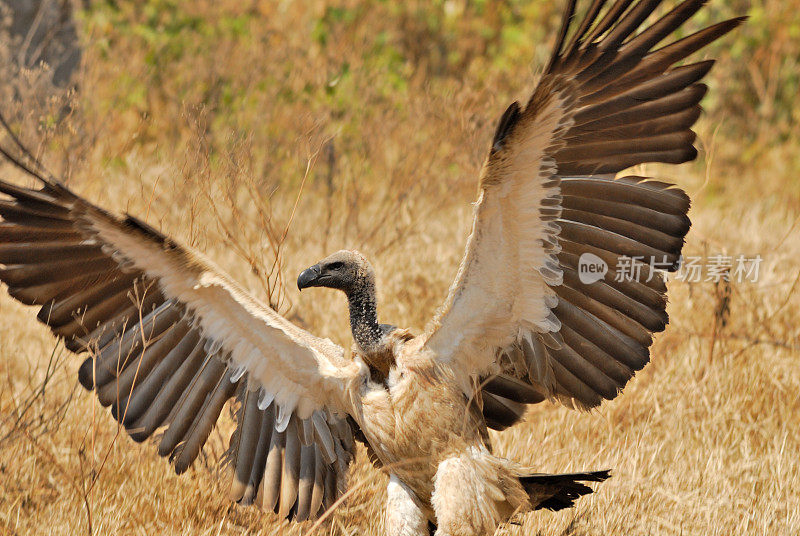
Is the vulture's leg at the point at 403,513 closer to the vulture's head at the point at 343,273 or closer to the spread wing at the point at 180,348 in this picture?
the spread wing at the point at 180,348

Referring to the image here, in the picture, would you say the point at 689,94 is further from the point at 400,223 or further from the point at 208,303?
the point at 400,223

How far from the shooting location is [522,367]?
155 inches

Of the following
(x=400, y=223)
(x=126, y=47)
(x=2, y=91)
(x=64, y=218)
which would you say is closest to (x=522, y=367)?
(x=64, y=218)

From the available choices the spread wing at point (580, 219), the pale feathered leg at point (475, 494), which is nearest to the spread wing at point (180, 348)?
the pale feathered leg at point (475, 494)

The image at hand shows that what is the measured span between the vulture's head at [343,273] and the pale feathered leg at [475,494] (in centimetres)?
82

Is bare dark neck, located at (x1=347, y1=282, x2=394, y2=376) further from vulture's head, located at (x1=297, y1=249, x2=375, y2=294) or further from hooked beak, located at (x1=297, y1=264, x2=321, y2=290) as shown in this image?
hooked beak, located at (x1=297, y1=264, x2=321, y2=290)

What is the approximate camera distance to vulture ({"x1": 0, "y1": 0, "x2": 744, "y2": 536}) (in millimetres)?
3367

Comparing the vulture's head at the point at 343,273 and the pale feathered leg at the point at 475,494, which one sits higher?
the vulture's head at the point at 343,273

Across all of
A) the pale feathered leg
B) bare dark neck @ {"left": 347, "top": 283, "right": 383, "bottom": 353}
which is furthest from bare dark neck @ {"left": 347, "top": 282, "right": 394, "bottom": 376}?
the pale feathered leg

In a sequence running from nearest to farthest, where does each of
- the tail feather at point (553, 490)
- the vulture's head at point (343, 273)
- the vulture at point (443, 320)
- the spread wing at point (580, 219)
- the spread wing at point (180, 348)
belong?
the spread wing at point (580, 219) → the vulture at point (443, 320) → the tail feather at point (553, 490) → the spread wing at point (180, 348) → the vulture's head at point (343, 273)

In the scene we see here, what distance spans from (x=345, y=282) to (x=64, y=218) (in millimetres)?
1156

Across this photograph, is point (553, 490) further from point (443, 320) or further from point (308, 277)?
point (308, 277)

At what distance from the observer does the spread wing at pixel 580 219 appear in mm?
3246

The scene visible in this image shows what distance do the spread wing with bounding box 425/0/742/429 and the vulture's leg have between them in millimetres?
537
